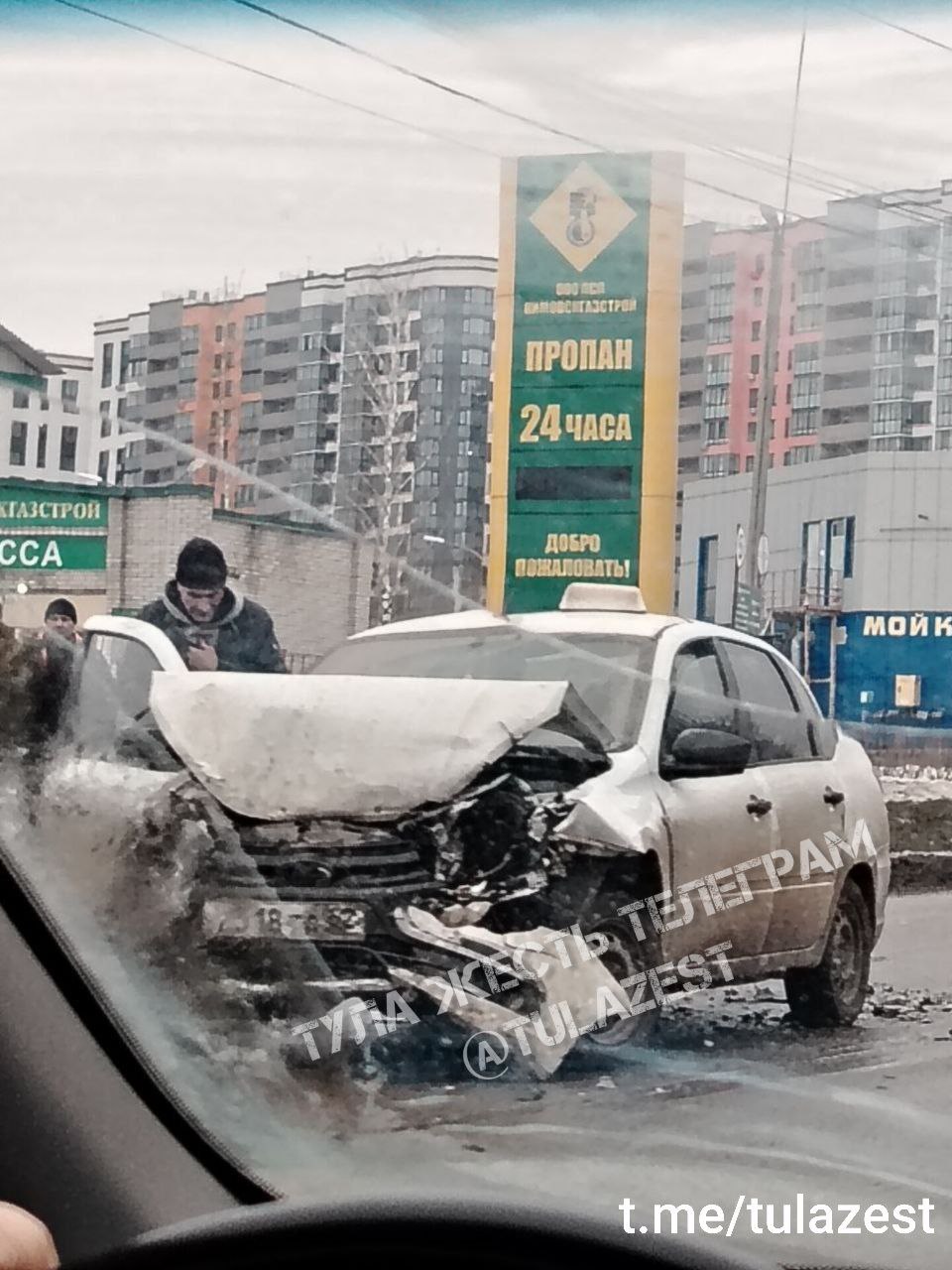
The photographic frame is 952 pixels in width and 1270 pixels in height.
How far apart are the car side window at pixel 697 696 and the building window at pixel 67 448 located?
0.88 metres

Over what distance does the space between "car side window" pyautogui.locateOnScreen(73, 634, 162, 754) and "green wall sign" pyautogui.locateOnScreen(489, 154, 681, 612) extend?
496 millimetres

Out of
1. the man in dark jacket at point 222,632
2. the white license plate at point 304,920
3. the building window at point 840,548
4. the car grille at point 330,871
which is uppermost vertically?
the building window at point 840,548

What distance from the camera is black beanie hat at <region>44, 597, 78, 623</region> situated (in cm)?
234

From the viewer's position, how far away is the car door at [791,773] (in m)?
2.06

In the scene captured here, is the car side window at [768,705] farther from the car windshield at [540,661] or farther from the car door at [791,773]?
the car windshield at [540,661]

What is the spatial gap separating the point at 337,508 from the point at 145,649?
323 millimetres

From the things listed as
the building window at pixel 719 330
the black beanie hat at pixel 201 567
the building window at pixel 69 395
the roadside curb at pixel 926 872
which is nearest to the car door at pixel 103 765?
the black beanie hat at pixel 201 567

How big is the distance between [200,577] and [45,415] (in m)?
0.34

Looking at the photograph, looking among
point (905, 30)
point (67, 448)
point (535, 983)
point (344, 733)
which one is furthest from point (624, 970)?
point (905, 30)

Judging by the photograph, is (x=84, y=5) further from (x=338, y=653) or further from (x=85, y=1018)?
(x=85, y=1018)

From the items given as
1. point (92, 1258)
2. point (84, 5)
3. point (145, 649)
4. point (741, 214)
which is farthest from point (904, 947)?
point (84, 5)

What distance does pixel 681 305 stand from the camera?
2080 millimetres

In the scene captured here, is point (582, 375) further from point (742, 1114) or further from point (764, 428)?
point (742, 1114)

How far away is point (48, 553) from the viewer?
2.36m
